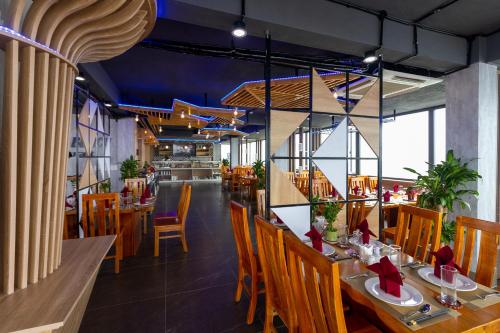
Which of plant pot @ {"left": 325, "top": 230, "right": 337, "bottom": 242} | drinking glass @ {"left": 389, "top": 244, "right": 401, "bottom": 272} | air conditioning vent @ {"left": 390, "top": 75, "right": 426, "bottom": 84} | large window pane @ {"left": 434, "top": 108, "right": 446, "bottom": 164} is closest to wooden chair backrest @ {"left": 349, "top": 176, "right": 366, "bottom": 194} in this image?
large window pane @ {"left": 434, "top": 108, "right": 446, "bottom": 164}

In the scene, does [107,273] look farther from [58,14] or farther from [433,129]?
[433,129]

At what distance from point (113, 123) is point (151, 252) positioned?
18.7ft

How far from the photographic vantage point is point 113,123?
789cm

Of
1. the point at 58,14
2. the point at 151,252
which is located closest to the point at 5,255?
the point at 58,14

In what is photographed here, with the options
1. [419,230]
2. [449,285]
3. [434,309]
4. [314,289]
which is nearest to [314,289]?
[314,289]

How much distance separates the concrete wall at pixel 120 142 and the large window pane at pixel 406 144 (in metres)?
8.78

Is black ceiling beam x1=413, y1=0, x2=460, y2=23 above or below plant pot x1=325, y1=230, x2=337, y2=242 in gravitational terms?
above

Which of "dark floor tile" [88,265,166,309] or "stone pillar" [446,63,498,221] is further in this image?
"stone pillar" [446,63,498,221]

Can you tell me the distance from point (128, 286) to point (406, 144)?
8.15m

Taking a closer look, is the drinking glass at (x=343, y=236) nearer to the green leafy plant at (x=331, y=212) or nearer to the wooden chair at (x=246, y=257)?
the green leafy plant at (x=331, y=212)

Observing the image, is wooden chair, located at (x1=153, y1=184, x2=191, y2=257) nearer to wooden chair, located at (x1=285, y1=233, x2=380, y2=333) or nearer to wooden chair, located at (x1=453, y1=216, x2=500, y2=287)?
wooden chair, located at (x1=285, y1=233, x2=380, y2=333)

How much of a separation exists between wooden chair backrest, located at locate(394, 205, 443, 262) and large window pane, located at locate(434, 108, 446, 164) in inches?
207

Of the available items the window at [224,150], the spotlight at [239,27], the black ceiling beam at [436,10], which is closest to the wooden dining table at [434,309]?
the spotlight at [239,27]

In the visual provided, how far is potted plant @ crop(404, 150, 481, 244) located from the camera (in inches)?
127
